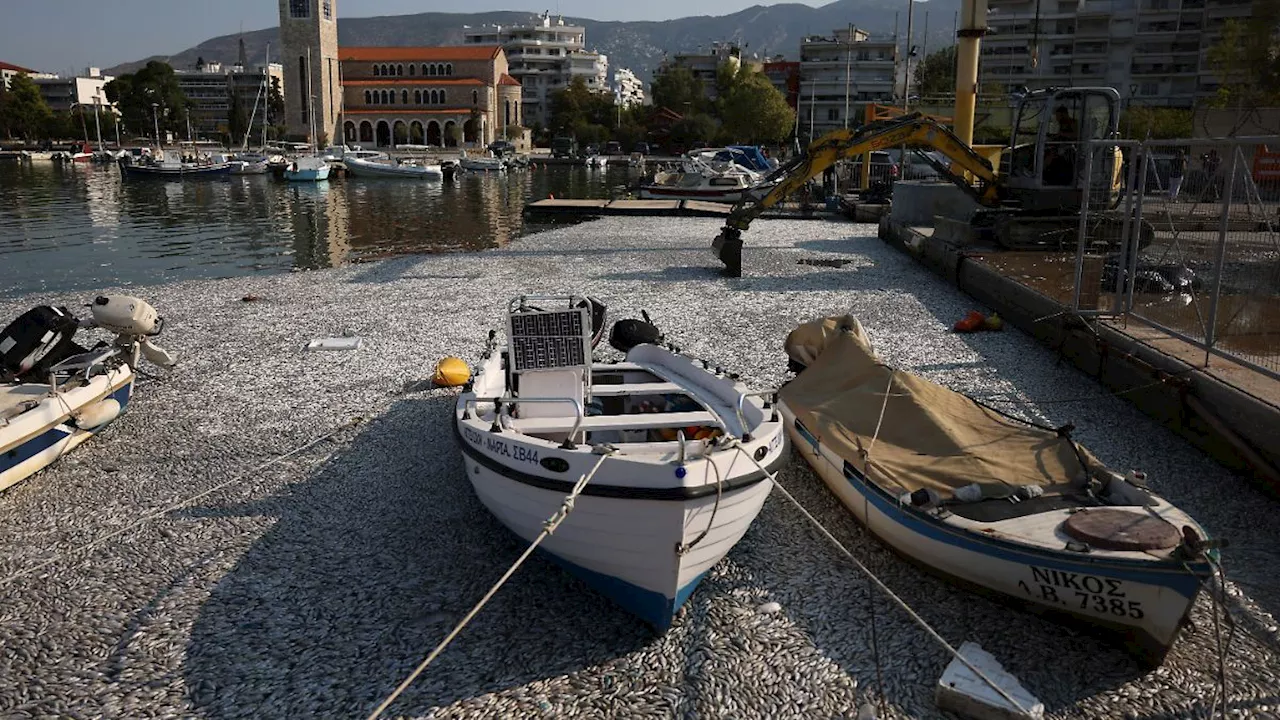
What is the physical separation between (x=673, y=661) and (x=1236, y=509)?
5.47m

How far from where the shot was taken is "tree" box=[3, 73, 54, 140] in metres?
123

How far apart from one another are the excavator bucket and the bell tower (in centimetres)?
10193

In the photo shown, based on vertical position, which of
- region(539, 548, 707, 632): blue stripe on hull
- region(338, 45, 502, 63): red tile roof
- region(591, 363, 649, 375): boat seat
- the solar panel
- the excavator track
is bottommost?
region(539, 548, 707, 632): blue stripe on hull

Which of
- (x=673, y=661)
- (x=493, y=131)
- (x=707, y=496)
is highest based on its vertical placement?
(x=493, y=131)

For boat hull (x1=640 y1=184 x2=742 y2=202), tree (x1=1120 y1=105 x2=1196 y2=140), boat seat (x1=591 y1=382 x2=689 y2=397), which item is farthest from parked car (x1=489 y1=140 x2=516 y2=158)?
boat seat (x1=591 y1=382 x2=689 y2=397)

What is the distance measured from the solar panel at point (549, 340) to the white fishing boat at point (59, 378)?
15.3 ft

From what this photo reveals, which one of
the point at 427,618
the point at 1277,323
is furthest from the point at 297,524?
the point at 1277,323

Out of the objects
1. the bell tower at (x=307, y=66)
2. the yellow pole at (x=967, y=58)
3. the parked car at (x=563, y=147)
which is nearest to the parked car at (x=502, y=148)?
the parked car at (x=563, y=147)

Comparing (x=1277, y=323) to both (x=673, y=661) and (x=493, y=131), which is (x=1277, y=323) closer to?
(x=673, y=661)

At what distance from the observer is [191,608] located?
644cm

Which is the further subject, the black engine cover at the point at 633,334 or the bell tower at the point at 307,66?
the bell tower at the point at 307,66

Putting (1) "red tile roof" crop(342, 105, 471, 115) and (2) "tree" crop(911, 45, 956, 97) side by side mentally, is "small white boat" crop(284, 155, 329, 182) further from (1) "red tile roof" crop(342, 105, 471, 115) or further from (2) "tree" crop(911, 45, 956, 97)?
(2) "tree" crop(911, 45, 956, 97)

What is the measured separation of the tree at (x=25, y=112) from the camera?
123188mm

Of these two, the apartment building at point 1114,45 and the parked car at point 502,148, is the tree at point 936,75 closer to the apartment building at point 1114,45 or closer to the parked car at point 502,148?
the apartment building at point 1114,45
